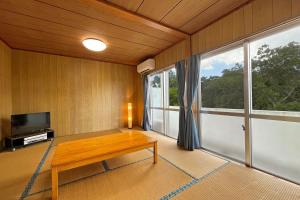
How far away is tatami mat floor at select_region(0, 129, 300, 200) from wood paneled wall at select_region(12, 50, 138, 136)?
184cm

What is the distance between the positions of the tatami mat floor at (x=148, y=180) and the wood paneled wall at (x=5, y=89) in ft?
3.90

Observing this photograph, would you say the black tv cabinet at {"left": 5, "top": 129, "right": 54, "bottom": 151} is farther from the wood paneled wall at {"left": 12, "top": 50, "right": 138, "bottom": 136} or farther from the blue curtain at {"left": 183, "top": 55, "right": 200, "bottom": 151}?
the blue curtain at {"left": 183, "top": 55, "right": 200, "bottom": 151}

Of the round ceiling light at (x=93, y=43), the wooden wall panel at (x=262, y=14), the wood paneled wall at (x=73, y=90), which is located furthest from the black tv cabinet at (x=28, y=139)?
the wooden wall panel at (x=262, y=14)

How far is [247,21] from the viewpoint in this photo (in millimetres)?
2166

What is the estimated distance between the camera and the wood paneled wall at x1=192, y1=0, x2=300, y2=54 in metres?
1.82

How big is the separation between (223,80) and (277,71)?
0.84 meters

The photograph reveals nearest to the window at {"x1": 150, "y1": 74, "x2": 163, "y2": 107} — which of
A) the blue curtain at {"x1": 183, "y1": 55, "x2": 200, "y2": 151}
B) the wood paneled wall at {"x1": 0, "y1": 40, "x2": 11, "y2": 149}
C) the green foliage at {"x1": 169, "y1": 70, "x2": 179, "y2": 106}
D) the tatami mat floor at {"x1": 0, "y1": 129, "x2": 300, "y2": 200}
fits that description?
the green foliage at {"x1": 169, "y1": 70, "x2": 179, "y2": 106}

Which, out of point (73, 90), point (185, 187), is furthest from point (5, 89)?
point (185, 187)

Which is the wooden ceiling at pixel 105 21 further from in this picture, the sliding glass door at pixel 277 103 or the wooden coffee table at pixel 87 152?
the wooden coffee table at pixel 87 152

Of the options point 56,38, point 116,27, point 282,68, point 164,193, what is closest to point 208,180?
point 164,193

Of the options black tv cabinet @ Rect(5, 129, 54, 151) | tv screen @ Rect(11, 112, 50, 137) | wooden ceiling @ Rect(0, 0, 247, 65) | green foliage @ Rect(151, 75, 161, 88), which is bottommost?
black tv cabinet @ Rect(5, 129, 54, 151)

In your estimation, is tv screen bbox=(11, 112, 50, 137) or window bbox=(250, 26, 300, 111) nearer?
window bbox=(250, 26, 300, 111)

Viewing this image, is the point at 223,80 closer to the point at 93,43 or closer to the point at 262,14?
the point at 262,14

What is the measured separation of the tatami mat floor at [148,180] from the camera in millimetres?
1666
